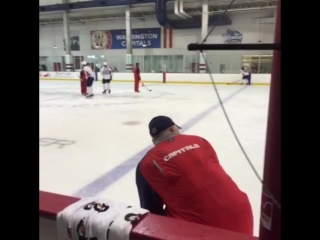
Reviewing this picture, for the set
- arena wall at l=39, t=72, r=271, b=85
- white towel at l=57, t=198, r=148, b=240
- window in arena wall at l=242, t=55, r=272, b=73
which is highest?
window in arena wall at l=242, t=55, r=272, b=73

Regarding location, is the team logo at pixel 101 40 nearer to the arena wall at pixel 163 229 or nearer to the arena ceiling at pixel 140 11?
the arena ceiling at pixel 140 11

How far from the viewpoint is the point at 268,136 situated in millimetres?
700

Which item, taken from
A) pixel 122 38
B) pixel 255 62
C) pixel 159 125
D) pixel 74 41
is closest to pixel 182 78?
pixel 255 62

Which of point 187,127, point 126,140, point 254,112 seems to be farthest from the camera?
point 254,112

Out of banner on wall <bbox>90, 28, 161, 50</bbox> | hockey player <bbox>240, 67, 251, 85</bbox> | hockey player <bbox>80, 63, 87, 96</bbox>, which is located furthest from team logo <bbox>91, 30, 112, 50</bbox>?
hockey player <bbox>80, 63, 87, 96</bbox>

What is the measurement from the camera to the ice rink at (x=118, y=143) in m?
2.55

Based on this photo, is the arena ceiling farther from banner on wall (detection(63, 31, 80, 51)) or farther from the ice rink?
the ice rink

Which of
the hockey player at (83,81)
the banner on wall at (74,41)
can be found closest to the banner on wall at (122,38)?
the banner on wall at (74,41)

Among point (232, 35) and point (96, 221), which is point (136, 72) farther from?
point (96, 221)

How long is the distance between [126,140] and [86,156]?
805 mm

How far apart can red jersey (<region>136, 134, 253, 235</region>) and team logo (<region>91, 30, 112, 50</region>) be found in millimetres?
20986

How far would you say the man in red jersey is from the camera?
1280 mm
